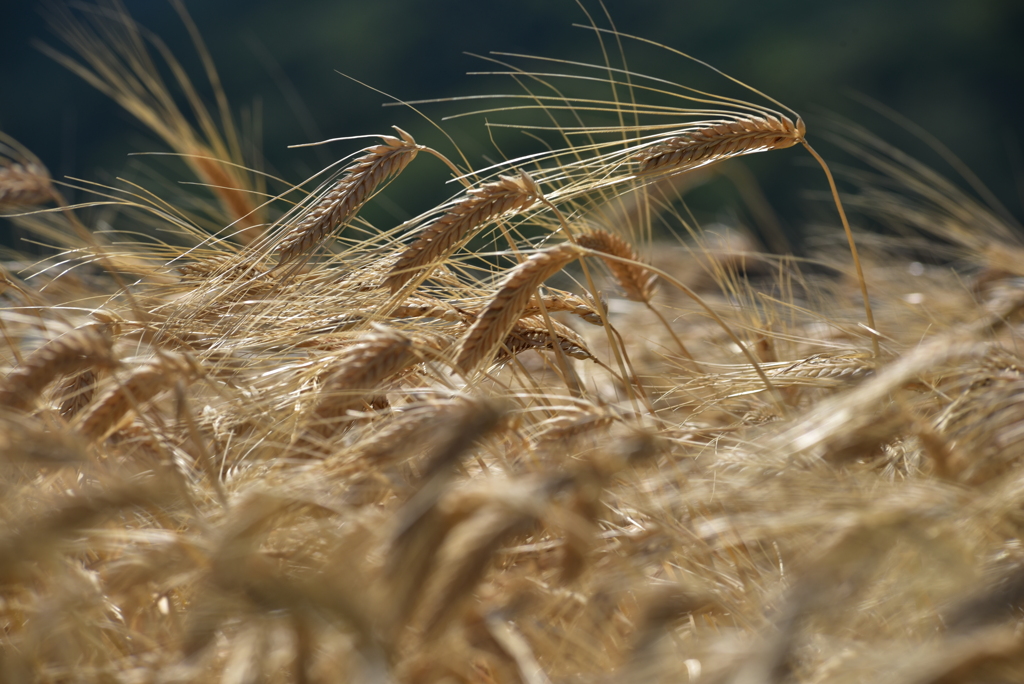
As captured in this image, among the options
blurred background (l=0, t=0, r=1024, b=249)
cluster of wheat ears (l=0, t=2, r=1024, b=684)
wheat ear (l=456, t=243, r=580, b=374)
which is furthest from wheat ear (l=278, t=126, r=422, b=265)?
blurred background (l=0, t=0, r=1024, b=249)

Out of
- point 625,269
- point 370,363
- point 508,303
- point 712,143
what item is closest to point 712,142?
point 712,143

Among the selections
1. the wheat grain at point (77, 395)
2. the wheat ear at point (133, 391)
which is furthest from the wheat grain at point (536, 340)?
the wheat grain at point (77, 395)

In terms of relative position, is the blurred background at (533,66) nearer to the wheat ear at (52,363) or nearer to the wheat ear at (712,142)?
the wheat ear at (712,142)

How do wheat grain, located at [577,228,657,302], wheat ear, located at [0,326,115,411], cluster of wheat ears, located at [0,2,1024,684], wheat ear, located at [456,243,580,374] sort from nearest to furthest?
cluster of wheat ears, located at [0,2,1024,684] → wheat ear, located at [0,326,115,411] → wheat ear, located at [456,243,580,374] → wheat grain, located at [577,228,657,302]

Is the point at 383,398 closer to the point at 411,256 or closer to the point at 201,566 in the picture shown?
the point at 411,256

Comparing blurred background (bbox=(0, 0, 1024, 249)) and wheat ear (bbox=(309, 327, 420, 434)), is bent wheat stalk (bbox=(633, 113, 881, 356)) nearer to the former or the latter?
wheat ear (bbox=(309, 327, 420, 434))
